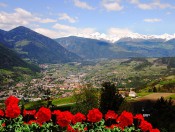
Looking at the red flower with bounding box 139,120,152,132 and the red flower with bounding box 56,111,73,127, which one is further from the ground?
the red flower with bounding box 56,111,73,127

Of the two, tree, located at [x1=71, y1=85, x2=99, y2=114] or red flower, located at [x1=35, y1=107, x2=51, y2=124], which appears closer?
red flower, located at [x1=35, y1=107, x2=51, y2=124]

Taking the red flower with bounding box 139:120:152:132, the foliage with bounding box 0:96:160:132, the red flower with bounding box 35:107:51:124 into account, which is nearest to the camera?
the foliage with bounding box 0:96:160:132

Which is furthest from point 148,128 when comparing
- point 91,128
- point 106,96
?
point 106,96

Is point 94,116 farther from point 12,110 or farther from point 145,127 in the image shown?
point 12,110

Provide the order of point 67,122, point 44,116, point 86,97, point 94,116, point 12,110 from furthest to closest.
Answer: point 86,97
point 94,116
point 44,116
point 67,122
point 12,110

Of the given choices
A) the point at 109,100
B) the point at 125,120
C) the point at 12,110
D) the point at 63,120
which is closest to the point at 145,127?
the point at 125,120

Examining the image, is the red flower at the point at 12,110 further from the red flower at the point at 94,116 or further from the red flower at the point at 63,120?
the red flower at the point at 94,116

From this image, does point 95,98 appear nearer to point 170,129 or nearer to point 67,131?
point 170,129

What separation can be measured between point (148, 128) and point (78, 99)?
83013 millimetres

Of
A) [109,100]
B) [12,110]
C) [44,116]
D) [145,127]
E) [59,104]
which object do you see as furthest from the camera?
[59,104]

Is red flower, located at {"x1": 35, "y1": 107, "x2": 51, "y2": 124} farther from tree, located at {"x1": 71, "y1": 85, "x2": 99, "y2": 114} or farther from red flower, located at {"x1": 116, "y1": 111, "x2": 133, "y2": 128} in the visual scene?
tree, located at {"x1": 71, "y1": 85, "x2": 99, "y2": 114}

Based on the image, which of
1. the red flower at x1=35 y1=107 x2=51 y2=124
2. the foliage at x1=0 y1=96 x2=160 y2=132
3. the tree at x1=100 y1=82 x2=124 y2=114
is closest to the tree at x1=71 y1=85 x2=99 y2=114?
the tree at x1=100 y1=82 x2=124 y2=114

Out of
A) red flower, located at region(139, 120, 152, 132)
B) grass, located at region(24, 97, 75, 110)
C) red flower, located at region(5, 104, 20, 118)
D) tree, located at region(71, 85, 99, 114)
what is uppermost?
red flower, located at region(5, 104, 20, 118)

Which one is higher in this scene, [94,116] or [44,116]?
[44,116]
